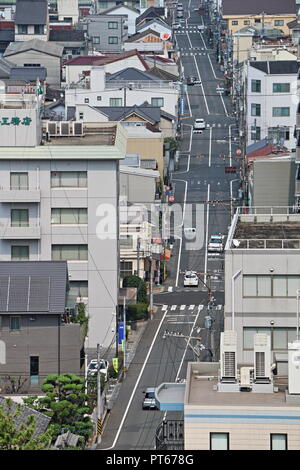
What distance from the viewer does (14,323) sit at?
151 feet

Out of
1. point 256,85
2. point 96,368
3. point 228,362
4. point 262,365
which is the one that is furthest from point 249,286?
point 256,85

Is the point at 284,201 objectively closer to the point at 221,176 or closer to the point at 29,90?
the point at 29,90

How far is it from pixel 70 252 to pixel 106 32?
76.5 meters

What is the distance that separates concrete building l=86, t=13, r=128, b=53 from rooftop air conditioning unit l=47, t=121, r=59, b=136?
70.8m

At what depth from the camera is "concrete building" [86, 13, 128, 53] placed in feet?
424

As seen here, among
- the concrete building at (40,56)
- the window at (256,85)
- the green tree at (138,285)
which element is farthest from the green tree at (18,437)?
the concrete building at (40,56)

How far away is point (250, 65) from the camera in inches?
3649

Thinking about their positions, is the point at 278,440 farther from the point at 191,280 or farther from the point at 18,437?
the point at 191,280

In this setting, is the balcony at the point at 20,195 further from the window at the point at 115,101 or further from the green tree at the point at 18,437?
the window at the point at 115,101

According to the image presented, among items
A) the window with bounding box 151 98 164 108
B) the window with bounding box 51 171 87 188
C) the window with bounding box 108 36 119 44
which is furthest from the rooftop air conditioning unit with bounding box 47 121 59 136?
the window with bounding box 108 36 119 44

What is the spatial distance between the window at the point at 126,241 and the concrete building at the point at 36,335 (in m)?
19.5

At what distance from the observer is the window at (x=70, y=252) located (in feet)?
184

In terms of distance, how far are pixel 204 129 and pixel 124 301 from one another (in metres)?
46.9
